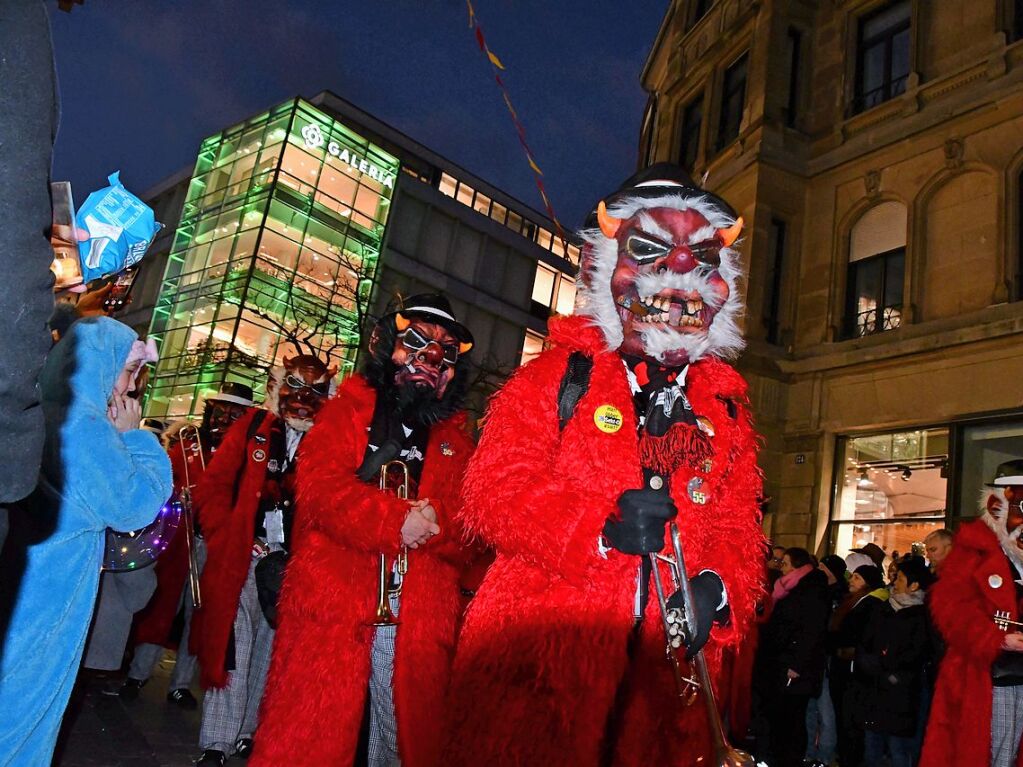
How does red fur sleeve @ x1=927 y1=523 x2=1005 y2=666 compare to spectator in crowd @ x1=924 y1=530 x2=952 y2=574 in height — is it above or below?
below

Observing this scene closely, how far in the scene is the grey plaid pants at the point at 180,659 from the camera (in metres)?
5.75

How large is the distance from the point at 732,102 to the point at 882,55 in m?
3.27

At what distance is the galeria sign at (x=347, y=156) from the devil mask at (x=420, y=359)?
87.0 ft

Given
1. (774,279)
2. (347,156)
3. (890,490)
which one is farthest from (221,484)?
(347,156)

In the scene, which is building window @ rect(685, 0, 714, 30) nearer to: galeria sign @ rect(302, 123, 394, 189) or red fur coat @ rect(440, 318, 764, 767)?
galeria sign @ rect(302, 123, 394, 189)

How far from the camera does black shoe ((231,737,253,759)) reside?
474 centimetres

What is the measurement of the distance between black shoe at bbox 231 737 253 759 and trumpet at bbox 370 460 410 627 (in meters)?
2.09

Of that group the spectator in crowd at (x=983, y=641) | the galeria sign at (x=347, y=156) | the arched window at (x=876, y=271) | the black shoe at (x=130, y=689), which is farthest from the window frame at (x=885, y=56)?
the galeria sign at (x=347, y=156)

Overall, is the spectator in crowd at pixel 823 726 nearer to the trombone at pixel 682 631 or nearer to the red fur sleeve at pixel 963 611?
the red fur sleeve at pixel 963 611

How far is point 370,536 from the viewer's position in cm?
324

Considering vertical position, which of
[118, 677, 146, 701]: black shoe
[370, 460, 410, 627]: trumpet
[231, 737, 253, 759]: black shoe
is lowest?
[118, 677, 146, 701]: black shoe

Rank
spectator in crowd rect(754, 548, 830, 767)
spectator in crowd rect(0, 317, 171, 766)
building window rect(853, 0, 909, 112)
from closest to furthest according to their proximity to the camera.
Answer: spectator in crowd rect(0, 317, 171, 766) < spectator in crowd rect(754, 548, 830, 767) < building window rect(853, 0, 909, 112)

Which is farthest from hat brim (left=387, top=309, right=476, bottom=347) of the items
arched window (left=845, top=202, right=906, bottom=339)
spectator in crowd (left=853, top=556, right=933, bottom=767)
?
arched window (left=845, top=202, right=906, bottom=339)

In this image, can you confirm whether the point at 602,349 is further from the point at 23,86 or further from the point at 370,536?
the point at 23,86
